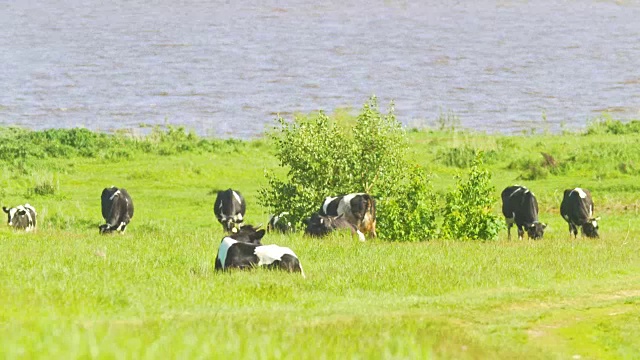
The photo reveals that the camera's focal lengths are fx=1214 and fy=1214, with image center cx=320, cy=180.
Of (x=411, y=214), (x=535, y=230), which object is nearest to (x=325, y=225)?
(x=411, y=214)

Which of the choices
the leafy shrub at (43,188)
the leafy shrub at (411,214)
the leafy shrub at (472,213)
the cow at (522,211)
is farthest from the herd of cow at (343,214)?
the leafy shrub at (43,188)

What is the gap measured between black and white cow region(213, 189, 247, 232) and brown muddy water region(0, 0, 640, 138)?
1147 inches

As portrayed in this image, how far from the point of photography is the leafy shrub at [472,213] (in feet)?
105

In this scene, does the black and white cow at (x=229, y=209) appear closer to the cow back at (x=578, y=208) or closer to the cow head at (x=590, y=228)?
the cow back at (x=578, y=208)

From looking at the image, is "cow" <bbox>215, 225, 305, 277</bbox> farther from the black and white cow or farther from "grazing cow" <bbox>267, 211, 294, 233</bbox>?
the black and white cow

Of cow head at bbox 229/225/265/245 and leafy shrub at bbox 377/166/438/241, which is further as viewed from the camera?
leafy shrub at bbox 377/166/438/241

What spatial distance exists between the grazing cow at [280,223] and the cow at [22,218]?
7.18m

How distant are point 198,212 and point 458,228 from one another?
1392 centimetres

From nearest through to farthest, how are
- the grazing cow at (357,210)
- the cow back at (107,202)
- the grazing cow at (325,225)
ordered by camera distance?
the grazing cow at (325,225), the grazing cow at (357,210), the cow back at (107,202)

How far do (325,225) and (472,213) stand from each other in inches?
170

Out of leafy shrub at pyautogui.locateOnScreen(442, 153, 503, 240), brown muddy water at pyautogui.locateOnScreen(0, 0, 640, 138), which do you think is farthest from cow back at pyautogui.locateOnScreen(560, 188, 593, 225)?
brown muddy water at pyautogui.locateOnScreen(0, 0, 640, 138)

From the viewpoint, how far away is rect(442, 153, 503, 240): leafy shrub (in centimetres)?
3212

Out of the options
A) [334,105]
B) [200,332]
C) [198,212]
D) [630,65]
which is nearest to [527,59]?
[630,65]

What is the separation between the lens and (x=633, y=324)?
59.8 ft
